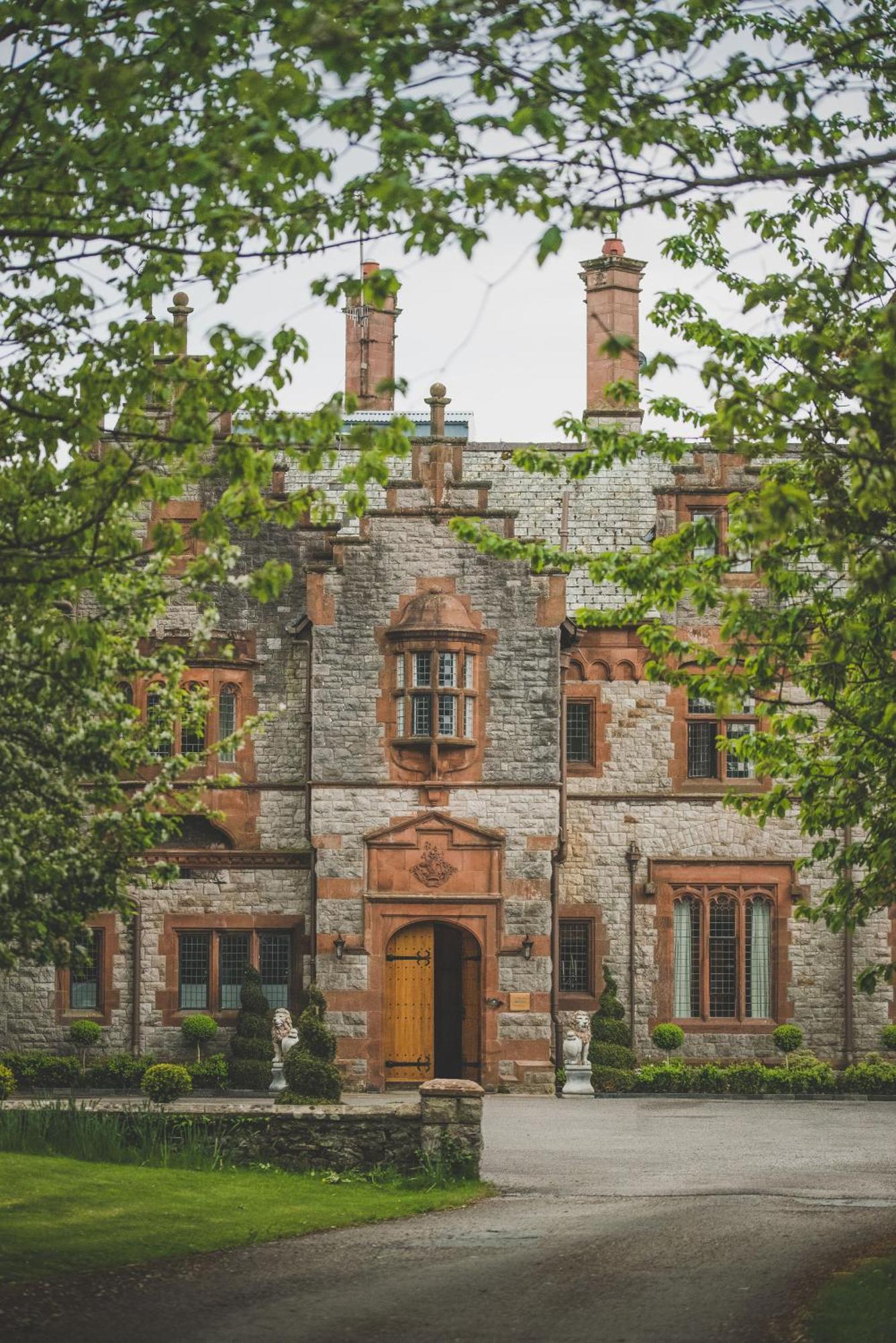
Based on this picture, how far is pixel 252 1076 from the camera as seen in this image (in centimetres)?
3039

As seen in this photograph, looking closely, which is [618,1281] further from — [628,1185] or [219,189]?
[219,189]

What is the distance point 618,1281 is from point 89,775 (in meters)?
5.43

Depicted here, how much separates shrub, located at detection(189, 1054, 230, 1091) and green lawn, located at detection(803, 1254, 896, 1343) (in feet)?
58.6

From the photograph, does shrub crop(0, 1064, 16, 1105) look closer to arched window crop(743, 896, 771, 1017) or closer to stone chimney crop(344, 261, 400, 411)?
arched window crop(743, 896, 771, 1017)

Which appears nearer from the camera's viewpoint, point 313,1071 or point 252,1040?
point 313,1071

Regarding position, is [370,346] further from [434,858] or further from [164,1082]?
[164,1082]

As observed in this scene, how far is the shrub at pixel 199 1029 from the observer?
31500 millimetres

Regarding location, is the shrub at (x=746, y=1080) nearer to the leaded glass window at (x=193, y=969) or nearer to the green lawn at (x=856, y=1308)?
the leaded glass window at (x=193, y=969)

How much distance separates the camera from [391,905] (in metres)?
31.5

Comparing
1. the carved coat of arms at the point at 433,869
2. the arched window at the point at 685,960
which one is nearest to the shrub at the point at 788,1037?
the arched window at the point at 685,960

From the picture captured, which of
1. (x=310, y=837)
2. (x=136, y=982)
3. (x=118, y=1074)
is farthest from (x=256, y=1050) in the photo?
(x=310, y=837)

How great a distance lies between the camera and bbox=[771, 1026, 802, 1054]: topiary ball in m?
32.6

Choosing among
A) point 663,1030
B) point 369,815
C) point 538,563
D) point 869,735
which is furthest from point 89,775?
point 663,1030

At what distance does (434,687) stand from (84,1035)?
27.5 ft
